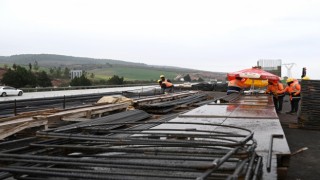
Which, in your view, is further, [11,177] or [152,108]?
[152,108]

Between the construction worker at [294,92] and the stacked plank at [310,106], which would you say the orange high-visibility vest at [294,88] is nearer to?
the construction worker at [294,92]

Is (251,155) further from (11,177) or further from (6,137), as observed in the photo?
(6,137)

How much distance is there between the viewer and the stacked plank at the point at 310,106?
1064cm

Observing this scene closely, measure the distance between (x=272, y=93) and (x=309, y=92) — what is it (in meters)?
4.59

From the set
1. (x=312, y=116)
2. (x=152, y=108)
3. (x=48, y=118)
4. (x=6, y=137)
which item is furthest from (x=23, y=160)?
(x=312, y=116)

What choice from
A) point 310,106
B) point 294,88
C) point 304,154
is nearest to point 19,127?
point 304,154

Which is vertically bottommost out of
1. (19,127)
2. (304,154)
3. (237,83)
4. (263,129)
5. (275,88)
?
(304,154)

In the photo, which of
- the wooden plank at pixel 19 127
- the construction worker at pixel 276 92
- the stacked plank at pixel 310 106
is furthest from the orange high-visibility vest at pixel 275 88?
the wooden plank at pixel 19 127

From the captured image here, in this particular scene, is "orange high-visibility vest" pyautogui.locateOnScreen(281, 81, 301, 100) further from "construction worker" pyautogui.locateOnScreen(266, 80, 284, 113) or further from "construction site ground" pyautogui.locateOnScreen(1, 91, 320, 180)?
"construction site ground" pyautogui.locateOnScreen(1, 91, 320, 180)

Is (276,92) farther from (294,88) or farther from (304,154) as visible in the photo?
(304,154)

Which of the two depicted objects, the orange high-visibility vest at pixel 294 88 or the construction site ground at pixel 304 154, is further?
the orange high-visibility vest at pixel 294 88

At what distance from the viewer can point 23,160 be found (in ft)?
9.46

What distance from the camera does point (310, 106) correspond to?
1072cm

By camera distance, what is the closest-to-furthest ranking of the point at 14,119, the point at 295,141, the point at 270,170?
the point at 270,170
the point at 14,119
the point at 295,141
